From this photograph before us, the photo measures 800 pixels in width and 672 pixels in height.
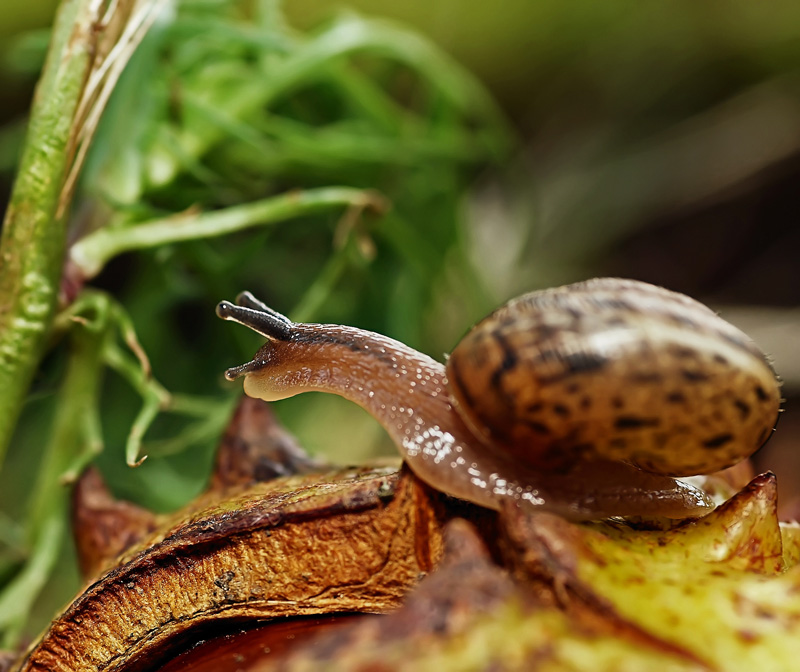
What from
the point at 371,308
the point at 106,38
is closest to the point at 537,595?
the point at 106,38

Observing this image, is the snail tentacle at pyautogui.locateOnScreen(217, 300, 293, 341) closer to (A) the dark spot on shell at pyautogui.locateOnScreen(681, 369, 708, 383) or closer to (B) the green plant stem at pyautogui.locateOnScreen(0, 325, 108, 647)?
(B) the green plant stem at pyautogui.locateOnScreen(0, 325, 108, 647)

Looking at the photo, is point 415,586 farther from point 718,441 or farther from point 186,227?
point 186,227

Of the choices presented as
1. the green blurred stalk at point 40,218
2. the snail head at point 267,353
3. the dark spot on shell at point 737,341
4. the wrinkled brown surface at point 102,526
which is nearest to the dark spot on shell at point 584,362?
the dark spot on shell at point 737,341

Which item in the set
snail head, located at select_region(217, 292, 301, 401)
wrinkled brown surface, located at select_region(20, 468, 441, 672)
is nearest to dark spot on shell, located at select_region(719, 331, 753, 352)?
wrinkled brown surface, located at select_region(20, 468, 441, 672)

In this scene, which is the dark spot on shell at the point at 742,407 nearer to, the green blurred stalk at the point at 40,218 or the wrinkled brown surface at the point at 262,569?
the wrinkled brown surface at the point at 262,569

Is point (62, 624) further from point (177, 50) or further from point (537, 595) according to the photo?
point (177, 50)

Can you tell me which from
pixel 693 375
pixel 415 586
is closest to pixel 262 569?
pixel 415 586
